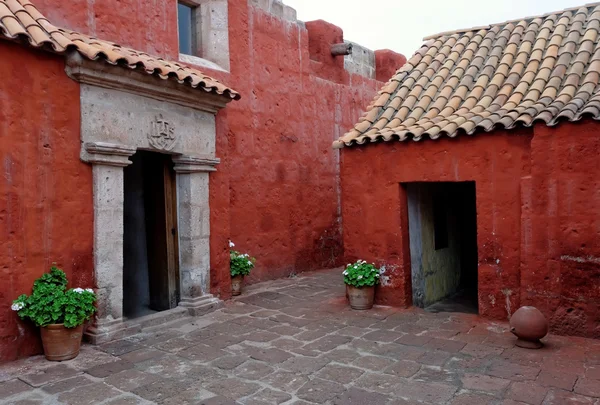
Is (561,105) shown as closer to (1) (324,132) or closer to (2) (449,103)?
(2) (449,103)

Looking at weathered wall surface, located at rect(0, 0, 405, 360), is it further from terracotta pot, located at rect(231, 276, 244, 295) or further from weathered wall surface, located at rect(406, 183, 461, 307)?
weathered wall surface, located at rect(406, 183, 461, 307)

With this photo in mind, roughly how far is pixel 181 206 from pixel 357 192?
2.60 meters

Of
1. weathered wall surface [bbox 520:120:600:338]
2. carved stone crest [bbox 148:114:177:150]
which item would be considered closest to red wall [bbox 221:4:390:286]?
carved stone crest [bbox 148:114:177:150]

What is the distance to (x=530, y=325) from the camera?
4.90 m

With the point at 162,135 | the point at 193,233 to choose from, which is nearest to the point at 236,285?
the point at 193,233

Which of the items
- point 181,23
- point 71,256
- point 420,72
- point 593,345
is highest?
point 181,23

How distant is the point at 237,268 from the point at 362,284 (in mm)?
2178

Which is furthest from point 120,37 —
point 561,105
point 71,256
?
point 561,105

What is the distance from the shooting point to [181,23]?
26.8 feet

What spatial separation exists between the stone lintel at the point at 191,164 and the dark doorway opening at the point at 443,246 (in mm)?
2942

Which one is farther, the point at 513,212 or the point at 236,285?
the point at 236,285

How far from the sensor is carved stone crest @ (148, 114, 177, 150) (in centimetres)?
→ 627

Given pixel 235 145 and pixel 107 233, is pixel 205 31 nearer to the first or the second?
pixel 235 145

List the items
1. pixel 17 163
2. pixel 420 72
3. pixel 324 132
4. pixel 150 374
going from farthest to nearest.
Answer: pixel 324 132, pixel 420 72, pixel 17 163, pixel 150 374
